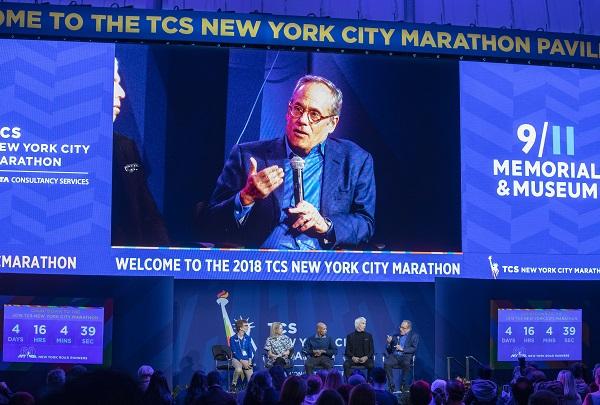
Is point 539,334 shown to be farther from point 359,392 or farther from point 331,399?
point 331,399

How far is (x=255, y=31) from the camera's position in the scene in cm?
1372

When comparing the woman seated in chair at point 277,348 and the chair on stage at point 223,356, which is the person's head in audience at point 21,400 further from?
the woman seated in chair at point 277,348

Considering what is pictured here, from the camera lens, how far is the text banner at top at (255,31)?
43.9ft

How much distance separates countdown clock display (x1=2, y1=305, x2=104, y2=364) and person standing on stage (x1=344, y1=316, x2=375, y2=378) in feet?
11.8

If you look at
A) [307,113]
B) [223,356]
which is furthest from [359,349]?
[307,113]

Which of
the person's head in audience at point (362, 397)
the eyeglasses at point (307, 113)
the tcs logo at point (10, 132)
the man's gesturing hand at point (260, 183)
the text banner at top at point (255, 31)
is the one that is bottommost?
the person's head in audience at point (362, 397)

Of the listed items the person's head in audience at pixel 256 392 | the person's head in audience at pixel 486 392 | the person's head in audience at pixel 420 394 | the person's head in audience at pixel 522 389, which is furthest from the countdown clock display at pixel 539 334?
the person's head in audience at pixel 256 392

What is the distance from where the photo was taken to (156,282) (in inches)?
499

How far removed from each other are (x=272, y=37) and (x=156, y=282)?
162 inches

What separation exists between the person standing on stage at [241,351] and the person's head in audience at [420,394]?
8.59 meters

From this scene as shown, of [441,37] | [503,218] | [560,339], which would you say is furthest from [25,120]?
[560,339]

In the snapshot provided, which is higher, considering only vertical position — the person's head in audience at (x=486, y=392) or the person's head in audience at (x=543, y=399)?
the person's head in audience at (x=543, y=399)

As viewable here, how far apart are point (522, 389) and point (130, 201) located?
352 inches

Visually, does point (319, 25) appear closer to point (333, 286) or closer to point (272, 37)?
point (272, 37)
